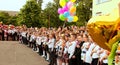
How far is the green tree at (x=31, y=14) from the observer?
4578 centimetres

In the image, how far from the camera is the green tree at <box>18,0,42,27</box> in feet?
150

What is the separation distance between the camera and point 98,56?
8.50 metres

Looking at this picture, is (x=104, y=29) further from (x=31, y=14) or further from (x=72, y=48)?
(x=31, y=14)

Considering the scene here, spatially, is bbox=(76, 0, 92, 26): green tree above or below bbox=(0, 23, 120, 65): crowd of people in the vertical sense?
above

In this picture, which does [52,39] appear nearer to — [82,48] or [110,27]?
[82,48]

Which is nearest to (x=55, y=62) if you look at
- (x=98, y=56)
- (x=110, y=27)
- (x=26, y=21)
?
(x=98, y=56)

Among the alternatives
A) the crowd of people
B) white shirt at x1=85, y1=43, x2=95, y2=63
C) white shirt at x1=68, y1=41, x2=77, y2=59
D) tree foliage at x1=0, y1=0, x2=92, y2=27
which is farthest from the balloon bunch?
tree foliage at x1=0, y1=0, x2=92, y2=27

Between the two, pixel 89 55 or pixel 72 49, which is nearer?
pixel 89 55

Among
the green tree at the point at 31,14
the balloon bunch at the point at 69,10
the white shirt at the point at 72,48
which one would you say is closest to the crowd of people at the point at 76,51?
the white shirt at the point at 72,48

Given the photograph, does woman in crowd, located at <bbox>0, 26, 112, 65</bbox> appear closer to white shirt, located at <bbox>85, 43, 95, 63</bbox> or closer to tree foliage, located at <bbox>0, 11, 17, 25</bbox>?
white shirt, located at <bbox>85, 43, 95, 63</bbox>

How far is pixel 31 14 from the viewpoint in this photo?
152 ft

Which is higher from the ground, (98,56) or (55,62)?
(98,56)

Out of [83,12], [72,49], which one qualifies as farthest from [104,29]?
[83,12]

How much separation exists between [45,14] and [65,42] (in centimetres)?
3844
